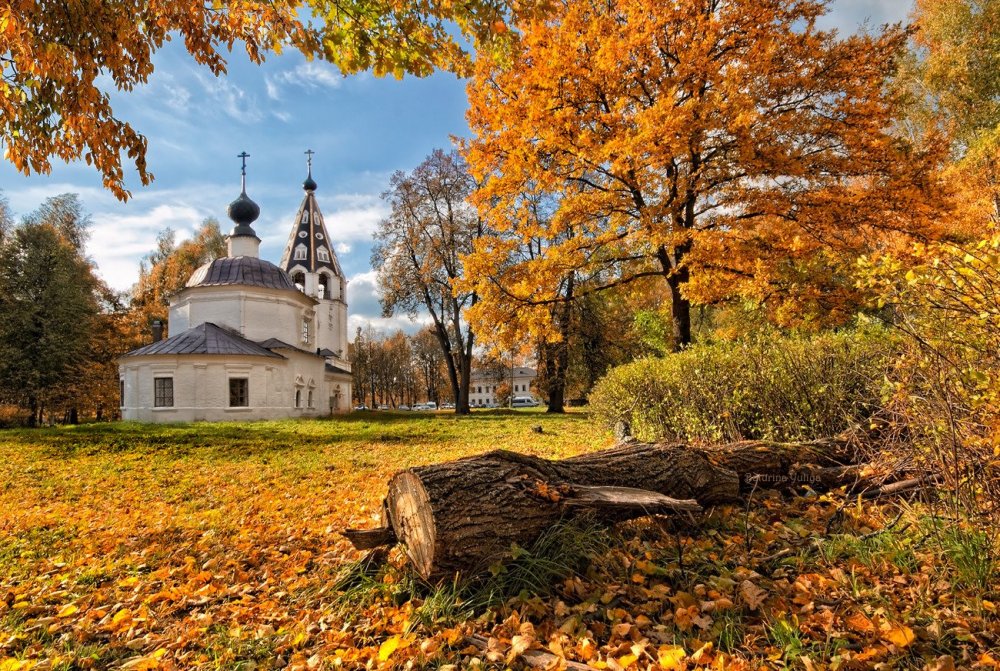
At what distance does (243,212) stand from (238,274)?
17.2 feet

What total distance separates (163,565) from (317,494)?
8.88 feet

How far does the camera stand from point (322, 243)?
39031 millimetres

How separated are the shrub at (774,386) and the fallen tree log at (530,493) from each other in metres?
0.84

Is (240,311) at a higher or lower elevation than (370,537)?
higher

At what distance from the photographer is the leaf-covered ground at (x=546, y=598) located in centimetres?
249

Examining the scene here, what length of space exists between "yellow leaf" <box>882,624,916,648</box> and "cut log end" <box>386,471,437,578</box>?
2368 mm

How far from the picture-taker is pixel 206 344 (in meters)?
22.0

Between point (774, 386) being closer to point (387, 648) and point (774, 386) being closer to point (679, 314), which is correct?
point (387, 648)

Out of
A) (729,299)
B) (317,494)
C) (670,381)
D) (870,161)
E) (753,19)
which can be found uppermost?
(753,19)

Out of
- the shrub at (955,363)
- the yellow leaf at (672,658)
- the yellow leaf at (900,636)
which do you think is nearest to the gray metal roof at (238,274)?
the yellow leaf at (672,658)

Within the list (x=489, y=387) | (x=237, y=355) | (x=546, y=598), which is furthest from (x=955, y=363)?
(x=489, y=387)

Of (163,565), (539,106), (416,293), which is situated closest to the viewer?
(163,565)

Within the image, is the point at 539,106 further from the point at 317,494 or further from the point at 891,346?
the point at 317,494

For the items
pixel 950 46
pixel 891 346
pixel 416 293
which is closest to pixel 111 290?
pixel 416 293
